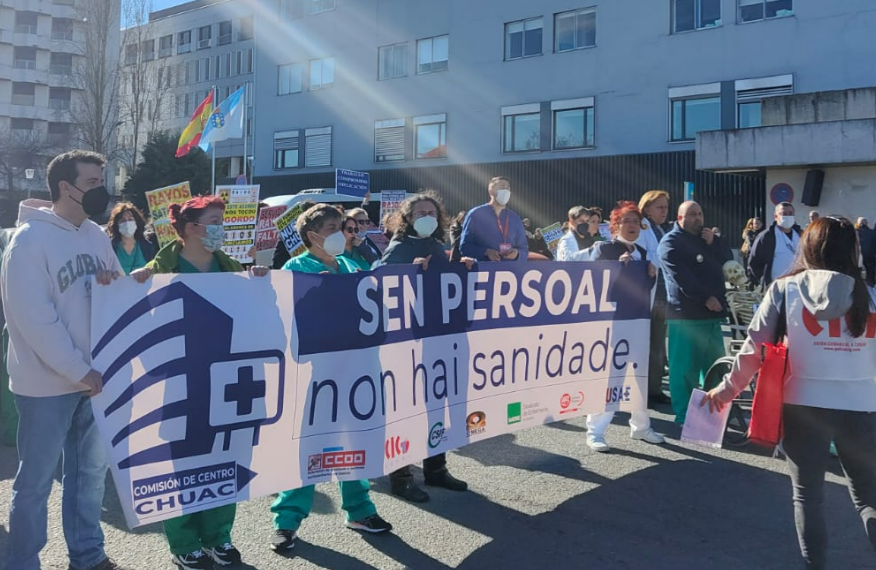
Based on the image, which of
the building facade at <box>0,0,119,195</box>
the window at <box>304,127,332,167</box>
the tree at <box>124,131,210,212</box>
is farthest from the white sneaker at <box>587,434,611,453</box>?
the building facade at <box>0,0,119,195</box>

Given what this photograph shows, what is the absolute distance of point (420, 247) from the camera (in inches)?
214

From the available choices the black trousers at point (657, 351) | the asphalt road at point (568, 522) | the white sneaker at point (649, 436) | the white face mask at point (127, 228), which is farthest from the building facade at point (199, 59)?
the asphalt road at point (568, 522)

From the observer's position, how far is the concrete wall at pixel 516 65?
23875 mm

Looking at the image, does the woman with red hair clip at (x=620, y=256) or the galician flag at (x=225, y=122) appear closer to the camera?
the woman with red hair clip at (x=620, y=256)

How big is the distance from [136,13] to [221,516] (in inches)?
1817

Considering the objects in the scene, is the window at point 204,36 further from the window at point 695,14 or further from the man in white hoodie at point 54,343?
the man in white hoodie at point 54,343

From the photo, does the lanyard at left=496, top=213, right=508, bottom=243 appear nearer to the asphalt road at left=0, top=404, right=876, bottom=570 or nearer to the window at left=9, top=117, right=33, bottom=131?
the asphalt road at left=0, top=404, right=876, bottom=570

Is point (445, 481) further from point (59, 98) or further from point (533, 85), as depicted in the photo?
point (59, 98)

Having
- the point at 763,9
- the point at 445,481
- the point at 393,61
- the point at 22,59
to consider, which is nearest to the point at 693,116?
the point at 763,9

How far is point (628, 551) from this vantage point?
4.41 m

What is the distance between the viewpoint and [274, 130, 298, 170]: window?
123ft

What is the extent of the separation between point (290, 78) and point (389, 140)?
7196 millimetres

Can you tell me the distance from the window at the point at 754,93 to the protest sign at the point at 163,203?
18859mm

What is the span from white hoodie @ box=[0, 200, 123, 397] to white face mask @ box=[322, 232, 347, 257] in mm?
1316
